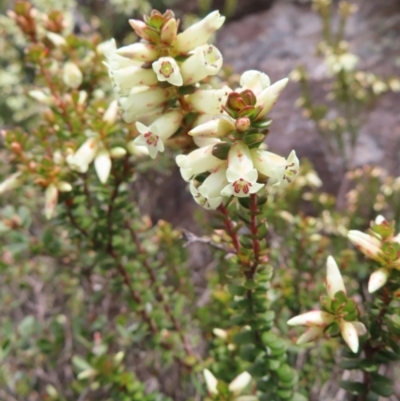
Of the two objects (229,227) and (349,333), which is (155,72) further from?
(349,333)

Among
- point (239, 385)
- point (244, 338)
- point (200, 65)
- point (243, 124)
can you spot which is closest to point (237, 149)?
point (243, 124)

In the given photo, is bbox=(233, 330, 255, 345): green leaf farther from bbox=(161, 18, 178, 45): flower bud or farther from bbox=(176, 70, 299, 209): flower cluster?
bbox=(161, 18, 178, 45): flower bud

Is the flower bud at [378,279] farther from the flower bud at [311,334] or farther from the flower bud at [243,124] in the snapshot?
the flower bud at [243,124]

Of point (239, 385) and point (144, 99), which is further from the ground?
point (144, 99)

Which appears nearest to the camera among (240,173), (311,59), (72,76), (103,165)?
(240,173)

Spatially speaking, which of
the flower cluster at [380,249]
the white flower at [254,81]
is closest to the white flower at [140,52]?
the white flower at [254,81]

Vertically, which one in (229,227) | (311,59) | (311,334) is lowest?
(311,59)

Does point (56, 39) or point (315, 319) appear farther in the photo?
point (56, 39)
